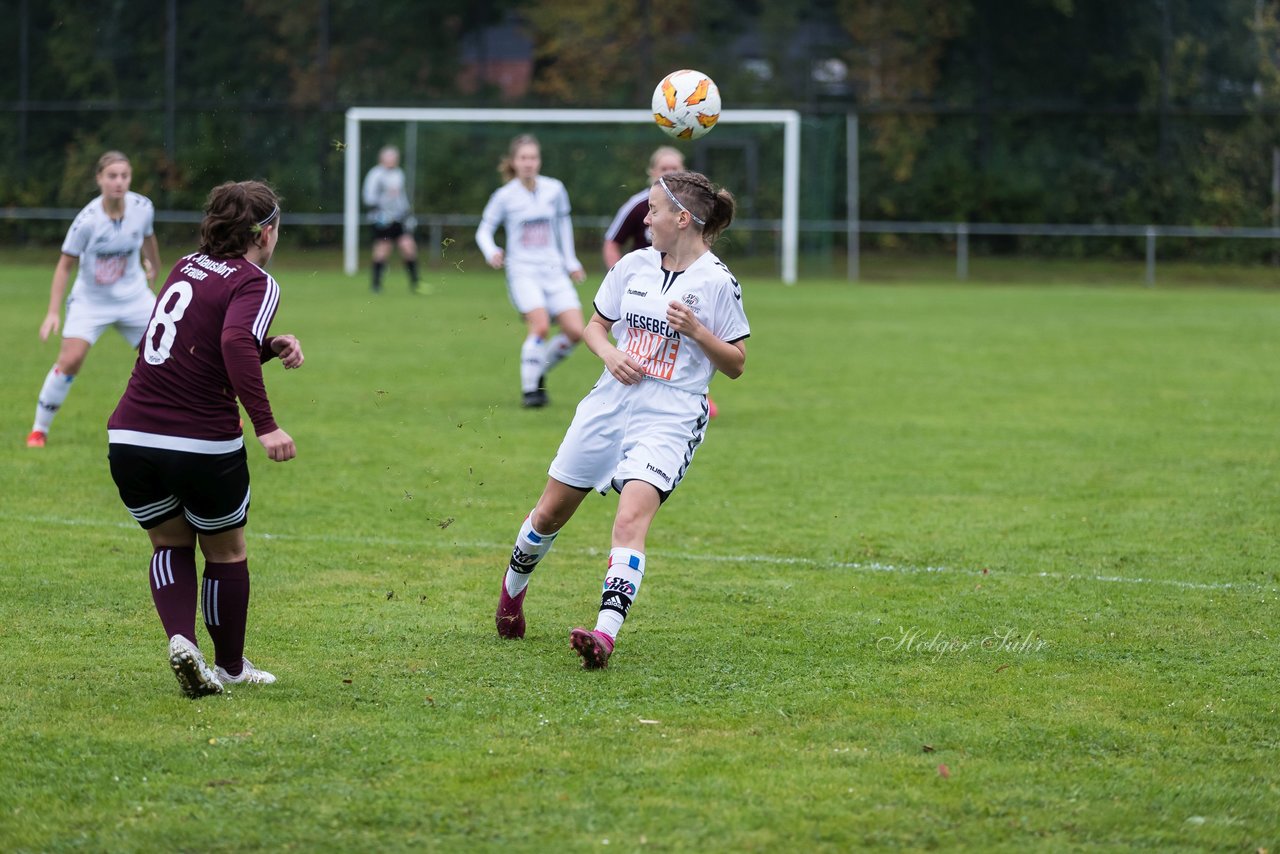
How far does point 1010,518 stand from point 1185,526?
89 cm

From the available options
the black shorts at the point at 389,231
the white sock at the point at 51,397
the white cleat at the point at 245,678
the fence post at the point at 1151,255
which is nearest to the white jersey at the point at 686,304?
the white cleat at the point at 245,678

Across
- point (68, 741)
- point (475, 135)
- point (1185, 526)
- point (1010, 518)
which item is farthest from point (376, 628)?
point (475, 135)

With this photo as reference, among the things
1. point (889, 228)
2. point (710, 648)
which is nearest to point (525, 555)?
point (710, 648)

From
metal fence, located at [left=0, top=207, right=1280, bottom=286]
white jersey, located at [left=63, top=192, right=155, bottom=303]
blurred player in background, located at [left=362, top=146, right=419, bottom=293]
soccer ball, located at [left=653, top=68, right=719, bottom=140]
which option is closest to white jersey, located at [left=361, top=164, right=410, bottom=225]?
blurred player in background, located at [left=362, top=146, right=419, bottom=293]

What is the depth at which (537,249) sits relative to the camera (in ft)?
42.5

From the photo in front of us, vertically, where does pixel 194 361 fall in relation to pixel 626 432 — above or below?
above

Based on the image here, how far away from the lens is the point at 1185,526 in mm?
8086

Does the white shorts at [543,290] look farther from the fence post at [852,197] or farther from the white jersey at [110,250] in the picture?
the fence post at [852,197]

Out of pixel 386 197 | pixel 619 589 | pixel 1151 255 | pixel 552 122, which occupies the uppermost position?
pixel 552 122

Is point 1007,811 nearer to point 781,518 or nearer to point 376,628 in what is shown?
point 376,628

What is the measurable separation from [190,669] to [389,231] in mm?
20621

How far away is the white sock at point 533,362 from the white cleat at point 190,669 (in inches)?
292

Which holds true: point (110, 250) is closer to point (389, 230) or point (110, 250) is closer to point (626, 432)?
point (626, 432)

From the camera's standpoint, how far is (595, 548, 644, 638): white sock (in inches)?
211
